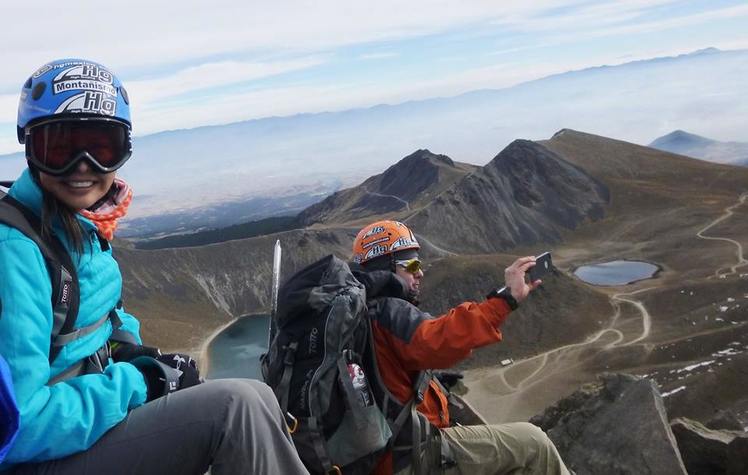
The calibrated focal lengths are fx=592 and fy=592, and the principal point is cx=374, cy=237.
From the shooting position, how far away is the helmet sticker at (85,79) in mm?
4566

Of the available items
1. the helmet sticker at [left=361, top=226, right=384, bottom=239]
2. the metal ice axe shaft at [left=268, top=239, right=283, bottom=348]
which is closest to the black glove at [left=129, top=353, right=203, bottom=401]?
the metal ice axe shaft at [left=268, top=239, right=283, bottom=348]

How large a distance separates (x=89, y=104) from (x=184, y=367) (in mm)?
2214

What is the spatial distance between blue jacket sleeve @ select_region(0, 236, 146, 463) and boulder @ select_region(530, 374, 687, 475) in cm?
880

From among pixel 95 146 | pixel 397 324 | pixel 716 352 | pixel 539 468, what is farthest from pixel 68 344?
pixel 716 352

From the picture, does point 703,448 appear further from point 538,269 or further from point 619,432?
point 538,269

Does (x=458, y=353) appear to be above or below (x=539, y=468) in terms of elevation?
above

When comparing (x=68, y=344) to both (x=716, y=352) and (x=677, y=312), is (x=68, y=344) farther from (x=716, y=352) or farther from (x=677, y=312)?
(x=677, y=312)

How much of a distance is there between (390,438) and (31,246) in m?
4.57

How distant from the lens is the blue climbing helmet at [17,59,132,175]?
453cm

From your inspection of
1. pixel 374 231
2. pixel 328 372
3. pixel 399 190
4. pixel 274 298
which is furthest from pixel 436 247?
pixel 328 372

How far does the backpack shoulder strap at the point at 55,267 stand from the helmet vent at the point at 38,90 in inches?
33.4

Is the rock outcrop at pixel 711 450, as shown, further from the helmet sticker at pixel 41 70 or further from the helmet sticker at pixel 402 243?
the helmet sticker at pixel 41 70

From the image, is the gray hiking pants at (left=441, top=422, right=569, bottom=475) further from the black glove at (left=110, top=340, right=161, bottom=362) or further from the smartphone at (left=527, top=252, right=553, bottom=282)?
the black glove at (left=110, top=340, right=161, bottom=362)

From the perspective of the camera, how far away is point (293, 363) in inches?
261
